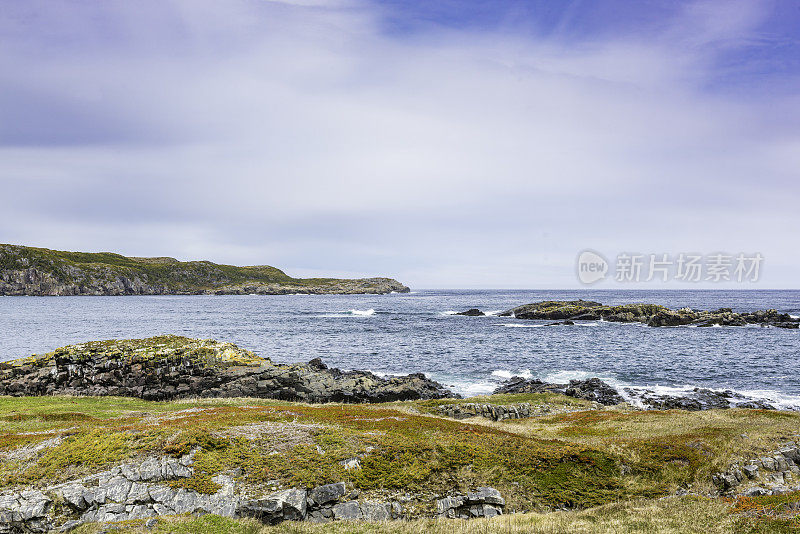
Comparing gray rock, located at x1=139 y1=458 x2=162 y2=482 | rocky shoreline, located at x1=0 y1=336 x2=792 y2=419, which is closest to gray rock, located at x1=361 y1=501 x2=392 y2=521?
gray rock, located at x1=139 y1=458 x2=162 y2=482

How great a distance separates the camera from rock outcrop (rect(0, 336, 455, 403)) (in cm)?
4528

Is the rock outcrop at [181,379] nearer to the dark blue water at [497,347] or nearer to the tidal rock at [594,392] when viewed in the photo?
the dark blue water at [497,347]

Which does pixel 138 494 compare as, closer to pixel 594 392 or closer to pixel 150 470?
pixel 150 470

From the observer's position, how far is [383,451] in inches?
784

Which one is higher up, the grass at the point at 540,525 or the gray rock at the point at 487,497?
the grass at the point at 540,525

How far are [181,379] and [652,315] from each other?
12250 cm

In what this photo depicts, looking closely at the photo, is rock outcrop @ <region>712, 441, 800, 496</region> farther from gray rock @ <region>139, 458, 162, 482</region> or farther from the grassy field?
gray rock @ <region>139, 458, 162, 482</region>

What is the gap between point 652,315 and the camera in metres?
121

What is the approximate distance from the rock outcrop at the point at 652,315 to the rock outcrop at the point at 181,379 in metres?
89.1

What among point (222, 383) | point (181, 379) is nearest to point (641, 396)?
point (222, 383)

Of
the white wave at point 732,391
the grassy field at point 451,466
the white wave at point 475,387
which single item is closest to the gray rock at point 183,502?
the grassy field at point 451,466

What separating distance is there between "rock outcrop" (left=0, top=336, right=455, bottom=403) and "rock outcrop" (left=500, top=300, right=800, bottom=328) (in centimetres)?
8912

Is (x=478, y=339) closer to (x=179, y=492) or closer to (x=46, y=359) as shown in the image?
(x=46, y=359)

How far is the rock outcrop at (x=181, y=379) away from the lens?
45.3 m
